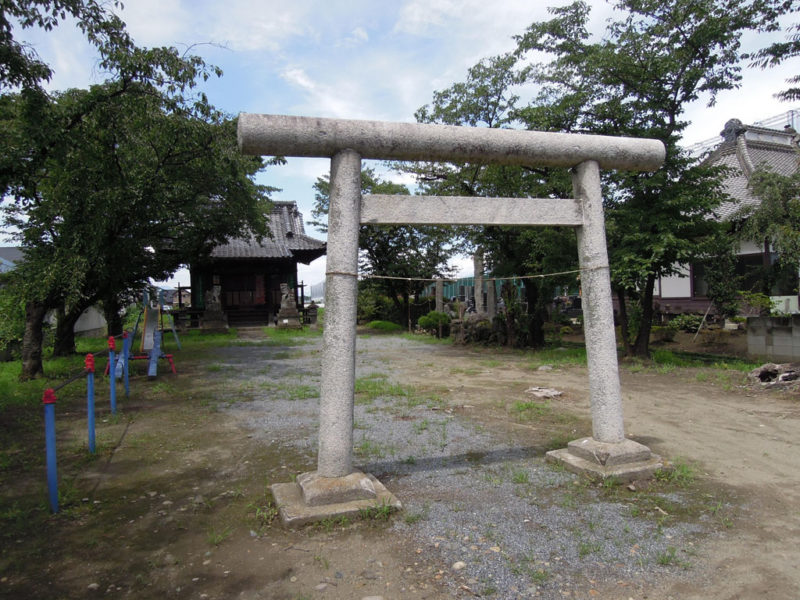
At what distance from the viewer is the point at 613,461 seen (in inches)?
185

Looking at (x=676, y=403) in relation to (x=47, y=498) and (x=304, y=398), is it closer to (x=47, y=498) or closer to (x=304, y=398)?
(x=304, y=398)

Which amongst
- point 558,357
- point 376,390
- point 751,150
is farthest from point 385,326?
point 751,150

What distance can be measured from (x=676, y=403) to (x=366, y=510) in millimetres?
6164

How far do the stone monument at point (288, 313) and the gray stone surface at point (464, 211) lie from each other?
1887 centimetres

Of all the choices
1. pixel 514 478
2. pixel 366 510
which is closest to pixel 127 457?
pixel 366 510

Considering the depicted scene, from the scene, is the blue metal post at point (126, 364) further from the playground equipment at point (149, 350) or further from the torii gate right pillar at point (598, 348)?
the torii gate right pillar at point (598, 348)

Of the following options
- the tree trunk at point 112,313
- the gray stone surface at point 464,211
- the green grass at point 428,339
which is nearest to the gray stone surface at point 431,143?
the gray stone surface at point 464,211

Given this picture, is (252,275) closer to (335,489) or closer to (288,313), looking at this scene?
(288,313)

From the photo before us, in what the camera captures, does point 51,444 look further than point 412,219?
No

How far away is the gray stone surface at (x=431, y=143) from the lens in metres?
4.05

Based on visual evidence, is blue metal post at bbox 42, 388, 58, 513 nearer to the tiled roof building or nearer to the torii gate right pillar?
the torii gate right pillar

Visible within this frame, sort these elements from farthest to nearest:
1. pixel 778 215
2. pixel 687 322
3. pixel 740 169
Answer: pixel 740 169 < pixel 687 322 < pixel 778 215

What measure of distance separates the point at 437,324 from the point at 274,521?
57.2 feet

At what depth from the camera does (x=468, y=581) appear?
3068mm
